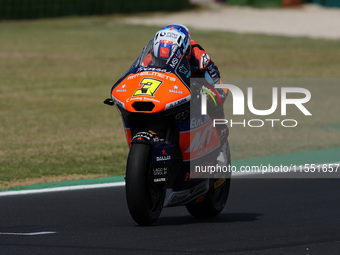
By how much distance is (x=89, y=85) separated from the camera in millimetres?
22953

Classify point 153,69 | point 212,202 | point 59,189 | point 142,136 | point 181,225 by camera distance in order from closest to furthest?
point 142,136 → point 153,69 → point 181,225 → point 212,202 → point 59,189

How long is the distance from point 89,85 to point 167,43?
1583cm

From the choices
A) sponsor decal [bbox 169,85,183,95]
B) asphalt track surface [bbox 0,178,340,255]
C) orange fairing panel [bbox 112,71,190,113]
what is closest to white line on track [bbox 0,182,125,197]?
asphalt track surface [bbox 0,178,340,255]

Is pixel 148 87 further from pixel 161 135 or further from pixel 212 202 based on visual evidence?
pixel 212 202

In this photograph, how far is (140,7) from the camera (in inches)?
1668

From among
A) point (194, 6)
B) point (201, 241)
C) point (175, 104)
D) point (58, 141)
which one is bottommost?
point (194, 6)

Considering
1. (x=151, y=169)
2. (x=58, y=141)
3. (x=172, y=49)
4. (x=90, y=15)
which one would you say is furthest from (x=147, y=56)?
(x=90, y=15)

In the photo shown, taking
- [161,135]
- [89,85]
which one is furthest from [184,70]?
[89,85]

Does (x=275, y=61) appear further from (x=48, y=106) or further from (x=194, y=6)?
(x=194, y=6)

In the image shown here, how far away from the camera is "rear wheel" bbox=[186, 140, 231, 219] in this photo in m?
7.92

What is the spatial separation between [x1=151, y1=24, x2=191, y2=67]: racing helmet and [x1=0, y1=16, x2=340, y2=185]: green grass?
12.5ft

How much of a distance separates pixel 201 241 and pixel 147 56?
1730 mm

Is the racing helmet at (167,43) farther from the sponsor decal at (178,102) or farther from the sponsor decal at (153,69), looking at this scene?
the sponsor decal at (178,102)

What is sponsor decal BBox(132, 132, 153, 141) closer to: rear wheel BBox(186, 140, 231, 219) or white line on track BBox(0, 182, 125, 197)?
rear wheel BBox(186, 140, 231, 219)
